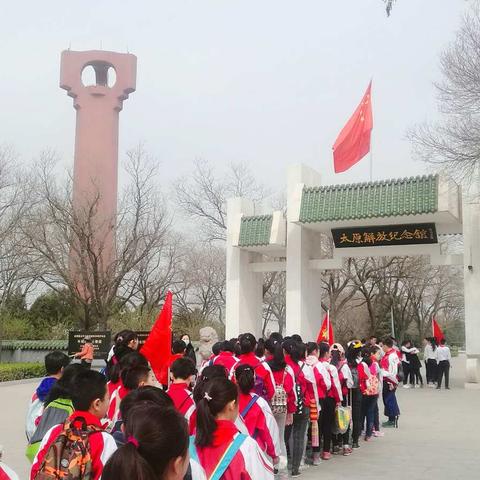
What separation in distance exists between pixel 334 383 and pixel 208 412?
4.34 metres

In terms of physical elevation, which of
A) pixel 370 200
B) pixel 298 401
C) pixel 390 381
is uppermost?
pixel 370 200

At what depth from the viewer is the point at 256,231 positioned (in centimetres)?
1775

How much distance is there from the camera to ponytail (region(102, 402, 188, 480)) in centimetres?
168

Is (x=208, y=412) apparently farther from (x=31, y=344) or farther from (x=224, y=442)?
(x=31, y=344)

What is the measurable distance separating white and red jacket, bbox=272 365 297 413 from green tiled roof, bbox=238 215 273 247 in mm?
11192

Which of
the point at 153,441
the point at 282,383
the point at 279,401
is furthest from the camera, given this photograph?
the point at 282,383

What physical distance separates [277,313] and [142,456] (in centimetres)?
3252

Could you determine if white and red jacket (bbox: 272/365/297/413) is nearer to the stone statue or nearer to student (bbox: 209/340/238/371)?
student (bbox: 209/340/238/371)

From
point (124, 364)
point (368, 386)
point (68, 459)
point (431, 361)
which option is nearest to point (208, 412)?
point (68, 459)

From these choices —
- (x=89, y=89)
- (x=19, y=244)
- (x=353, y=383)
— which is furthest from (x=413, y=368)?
(x=89, y=89)

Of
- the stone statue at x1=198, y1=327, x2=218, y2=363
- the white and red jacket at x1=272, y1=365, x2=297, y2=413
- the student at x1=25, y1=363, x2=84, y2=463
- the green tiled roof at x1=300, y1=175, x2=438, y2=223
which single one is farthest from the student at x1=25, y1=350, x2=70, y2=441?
the green tiled roof at x1=300, y1=175, x2=438, y2=223

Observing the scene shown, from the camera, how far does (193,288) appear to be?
34750mm

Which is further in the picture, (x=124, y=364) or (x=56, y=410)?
(x=124, y=364)

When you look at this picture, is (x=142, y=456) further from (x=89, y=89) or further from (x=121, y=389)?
(x=89, y=89)
